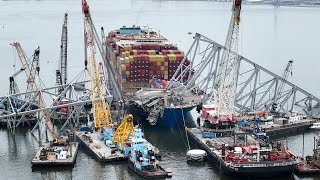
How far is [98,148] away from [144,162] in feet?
25.1

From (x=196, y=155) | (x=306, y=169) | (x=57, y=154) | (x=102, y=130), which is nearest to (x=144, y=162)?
(x=196, y=155)

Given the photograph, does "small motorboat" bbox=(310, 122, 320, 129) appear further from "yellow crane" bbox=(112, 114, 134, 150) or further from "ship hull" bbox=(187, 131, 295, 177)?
"yellow crane" bbox=(112, 114, 134, 150)

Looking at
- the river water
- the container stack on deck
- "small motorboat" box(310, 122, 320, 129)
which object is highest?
the container stack on deck

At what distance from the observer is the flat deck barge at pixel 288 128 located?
2310 inches

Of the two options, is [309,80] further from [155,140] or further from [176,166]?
[176,166]

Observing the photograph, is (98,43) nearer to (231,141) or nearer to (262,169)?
(231,141)

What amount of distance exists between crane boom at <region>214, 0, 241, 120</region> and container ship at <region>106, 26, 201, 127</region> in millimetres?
7880

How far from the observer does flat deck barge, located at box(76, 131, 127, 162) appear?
161ft

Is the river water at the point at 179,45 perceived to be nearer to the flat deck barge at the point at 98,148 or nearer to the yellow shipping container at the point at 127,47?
the flat deck barge at the point at 98,148

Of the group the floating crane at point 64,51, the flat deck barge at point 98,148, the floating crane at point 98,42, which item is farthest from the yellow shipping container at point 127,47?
the flat deck barge at point 98,148

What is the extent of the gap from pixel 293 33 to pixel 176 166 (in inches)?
5400

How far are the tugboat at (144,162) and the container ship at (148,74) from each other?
15.1 metres

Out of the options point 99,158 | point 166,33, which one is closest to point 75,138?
point 99,158

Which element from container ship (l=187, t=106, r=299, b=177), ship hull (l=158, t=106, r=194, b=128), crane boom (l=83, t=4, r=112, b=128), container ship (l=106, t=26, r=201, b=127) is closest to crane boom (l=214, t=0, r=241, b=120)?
container ship (l=187, t=106, r=299, b=177)
